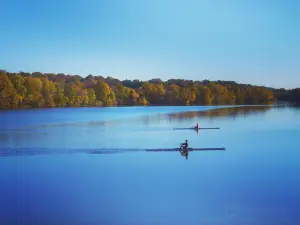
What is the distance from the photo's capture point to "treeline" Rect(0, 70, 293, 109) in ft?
285

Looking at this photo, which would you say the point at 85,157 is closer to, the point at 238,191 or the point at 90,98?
the point at 238,191

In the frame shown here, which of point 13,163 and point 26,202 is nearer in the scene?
point 26,202

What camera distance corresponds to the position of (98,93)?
118188 mm

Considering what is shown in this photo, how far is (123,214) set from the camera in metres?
11.5

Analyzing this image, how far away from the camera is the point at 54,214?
1127cm

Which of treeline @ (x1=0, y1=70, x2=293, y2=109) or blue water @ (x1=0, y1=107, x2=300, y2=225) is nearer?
blue water @ (x1=0, y1=107, x2=300, y2=225)

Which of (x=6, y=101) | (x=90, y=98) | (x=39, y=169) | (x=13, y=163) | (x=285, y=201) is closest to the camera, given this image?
(x=285, y=201)

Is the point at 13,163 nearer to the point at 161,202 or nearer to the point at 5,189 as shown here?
the point at 5,189

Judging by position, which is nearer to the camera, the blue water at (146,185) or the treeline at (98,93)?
the blue water at (146,185)

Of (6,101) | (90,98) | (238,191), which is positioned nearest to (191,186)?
(238,191)

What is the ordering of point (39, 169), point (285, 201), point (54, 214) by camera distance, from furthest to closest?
point (39, 169)
point (285, 201)
point (54, 214)

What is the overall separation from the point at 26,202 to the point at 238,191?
815cm

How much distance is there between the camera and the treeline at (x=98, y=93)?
86938 millimetres

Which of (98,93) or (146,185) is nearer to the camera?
(146,185)
